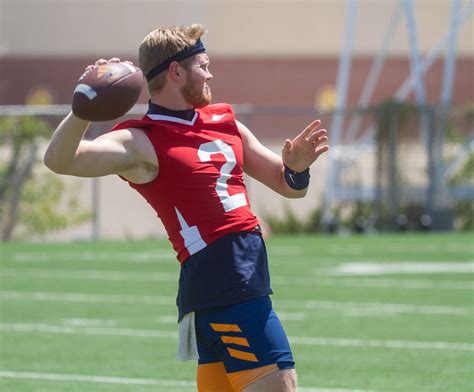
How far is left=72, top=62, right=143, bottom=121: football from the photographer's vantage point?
18.1 feet

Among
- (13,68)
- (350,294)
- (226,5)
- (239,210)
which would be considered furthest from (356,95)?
(239,210)

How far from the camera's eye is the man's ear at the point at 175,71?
6.02 metres

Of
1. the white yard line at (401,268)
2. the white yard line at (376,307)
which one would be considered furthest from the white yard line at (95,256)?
the white yard line at (376,307)

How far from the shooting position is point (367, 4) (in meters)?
48.5

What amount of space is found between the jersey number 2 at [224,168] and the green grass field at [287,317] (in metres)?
3.36

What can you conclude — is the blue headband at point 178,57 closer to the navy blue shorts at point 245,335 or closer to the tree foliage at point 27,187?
the navy blue shorts at point 245,335

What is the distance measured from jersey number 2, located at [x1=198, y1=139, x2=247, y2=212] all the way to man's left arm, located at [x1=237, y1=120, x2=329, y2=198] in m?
0.22

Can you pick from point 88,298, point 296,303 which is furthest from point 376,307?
point 88,298

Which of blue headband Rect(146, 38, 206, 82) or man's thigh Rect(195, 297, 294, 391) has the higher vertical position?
blue headband Rect(146, 38, 206, 82)

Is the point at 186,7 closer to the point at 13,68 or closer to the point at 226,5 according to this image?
the point at 226,5

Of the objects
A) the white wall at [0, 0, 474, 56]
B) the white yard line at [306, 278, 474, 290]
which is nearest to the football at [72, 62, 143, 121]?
the white yard line at [306, 278, 474, 290]

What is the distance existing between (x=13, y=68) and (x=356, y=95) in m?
11.6

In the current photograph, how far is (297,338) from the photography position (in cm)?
1186

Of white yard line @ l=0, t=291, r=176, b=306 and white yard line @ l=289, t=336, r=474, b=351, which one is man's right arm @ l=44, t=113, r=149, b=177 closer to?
white yard line @ l=289, t=336, r=474, b=351
